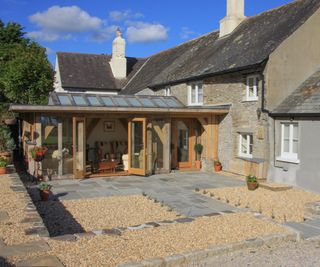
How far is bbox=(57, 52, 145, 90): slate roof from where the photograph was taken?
2834 centimetres

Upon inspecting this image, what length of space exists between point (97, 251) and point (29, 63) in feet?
70.9

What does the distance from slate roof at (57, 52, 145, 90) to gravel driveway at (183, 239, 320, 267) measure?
910 inches

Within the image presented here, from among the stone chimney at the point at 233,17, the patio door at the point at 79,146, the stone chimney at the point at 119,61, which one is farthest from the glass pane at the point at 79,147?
the stone chimney at the point at 119,61

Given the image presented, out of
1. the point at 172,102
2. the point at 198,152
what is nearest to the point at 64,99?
the point at 172,102

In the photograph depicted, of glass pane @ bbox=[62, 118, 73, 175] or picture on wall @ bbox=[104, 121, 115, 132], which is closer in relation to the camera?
glass pane @ bbox=[62, 118, 73, 175]

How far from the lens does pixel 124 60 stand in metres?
30.8

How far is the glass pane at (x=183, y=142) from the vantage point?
17.7m

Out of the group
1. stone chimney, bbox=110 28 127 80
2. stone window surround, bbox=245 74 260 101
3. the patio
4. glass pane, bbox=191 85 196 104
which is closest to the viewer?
the patio

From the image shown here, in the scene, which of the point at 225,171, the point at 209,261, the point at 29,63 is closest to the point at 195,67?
the point at 225,171

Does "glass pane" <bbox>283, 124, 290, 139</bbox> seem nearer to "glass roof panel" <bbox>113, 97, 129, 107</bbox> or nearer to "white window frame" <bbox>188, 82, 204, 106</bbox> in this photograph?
"white window frame" <bbox>188, 82, 204, 106</bbox>

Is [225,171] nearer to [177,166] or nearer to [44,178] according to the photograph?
[177,166]

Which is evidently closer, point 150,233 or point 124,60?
point 150,233

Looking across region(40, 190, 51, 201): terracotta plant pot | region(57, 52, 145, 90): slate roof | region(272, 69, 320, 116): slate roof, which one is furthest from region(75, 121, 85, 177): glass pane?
region(57, 52, 145, 90): slate roof

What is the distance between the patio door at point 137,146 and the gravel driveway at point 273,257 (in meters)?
8.90
